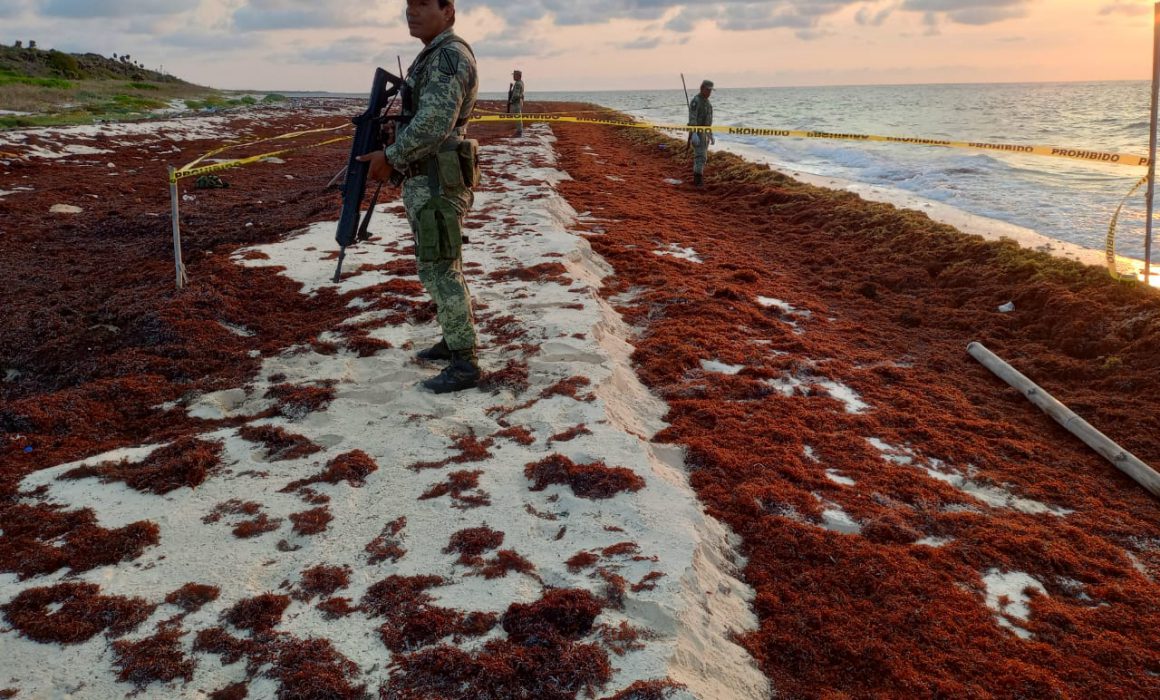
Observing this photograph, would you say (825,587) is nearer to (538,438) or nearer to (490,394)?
(538,438)

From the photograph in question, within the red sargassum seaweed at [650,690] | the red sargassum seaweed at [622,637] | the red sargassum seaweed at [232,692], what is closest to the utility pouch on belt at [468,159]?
the red sargassum seaweed at [622,637]

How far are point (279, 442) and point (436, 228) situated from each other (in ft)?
5.48

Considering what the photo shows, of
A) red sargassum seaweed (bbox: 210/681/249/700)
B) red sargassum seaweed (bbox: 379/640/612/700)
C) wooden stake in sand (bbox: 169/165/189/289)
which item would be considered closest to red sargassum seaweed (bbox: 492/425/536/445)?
red sargassum seaweed (bbox: 379/640/612/700)

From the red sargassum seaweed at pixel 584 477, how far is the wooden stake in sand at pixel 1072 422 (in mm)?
3398

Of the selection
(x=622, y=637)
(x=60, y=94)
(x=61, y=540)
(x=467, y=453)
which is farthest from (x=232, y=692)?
(x=60, y=94)

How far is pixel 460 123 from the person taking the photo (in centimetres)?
433

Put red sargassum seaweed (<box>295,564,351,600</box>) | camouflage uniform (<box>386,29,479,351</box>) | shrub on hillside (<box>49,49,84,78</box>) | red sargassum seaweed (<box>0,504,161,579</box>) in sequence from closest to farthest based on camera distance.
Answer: red sargassum seaweed (<box>295,564,351,600</box>) < red sargassum seaweed (<box>0,504,161,579</box>) < camouflage uniform (<box>386,29,479,351</box>) < shrub on hillside (<box>49,49,84,78</box>)

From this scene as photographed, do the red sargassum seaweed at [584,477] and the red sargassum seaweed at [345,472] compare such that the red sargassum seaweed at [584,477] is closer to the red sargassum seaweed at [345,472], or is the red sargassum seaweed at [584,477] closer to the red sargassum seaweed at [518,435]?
the red sargassum seaweed at [518,435]

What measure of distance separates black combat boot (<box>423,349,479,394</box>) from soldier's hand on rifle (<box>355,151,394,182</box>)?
4.25ft

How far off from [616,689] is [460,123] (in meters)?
3.52

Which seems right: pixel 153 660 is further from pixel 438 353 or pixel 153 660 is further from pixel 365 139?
pixel 365 139

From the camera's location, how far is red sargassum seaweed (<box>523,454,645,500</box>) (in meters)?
3.50

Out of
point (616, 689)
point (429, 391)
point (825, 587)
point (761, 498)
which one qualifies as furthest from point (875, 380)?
point (616, 689)

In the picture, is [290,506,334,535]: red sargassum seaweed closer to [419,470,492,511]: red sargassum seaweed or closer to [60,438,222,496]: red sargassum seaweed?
[419,470,492,511]: red sargassum seaweed
